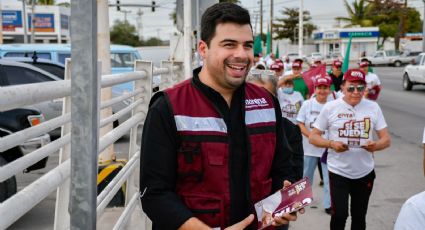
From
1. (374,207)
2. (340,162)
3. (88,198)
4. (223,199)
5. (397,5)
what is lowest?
(374,207)

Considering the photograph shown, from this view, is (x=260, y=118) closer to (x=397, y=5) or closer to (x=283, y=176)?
(x=283, y=176)

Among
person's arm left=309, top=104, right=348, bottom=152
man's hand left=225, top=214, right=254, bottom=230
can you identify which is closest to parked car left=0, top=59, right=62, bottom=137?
person's arm left=309, top=104, right=348, bottom=152

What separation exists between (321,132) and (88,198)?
4.18 metres

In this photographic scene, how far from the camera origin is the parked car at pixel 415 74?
23.8 meters

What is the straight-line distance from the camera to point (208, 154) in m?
2.18

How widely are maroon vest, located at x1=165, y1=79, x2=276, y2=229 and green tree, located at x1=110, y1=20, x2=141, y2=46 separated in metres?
78.3

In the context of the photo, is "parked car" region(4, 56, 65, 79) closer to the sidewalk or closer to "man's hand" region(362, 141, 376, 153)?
the sidewalk

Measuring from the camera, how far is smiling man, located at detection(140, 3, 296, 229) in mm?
2164

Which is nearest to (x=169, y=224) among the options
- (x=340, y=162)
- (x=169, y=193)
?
(x=169, y=193)

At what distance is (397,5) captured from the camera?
7525 centimetres

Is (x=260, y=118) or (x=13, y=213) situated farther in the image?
(x=260, y=118)

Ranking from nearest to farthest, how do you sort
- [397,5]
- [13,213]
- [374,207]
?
1. [13,213]
2. [374,207]
3. [397,5]

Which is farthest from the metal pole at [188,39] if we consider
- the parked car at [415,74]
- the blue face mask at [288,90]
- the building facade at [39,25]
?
the building facade at [39,25]

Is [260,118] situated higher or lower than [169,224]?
higher
